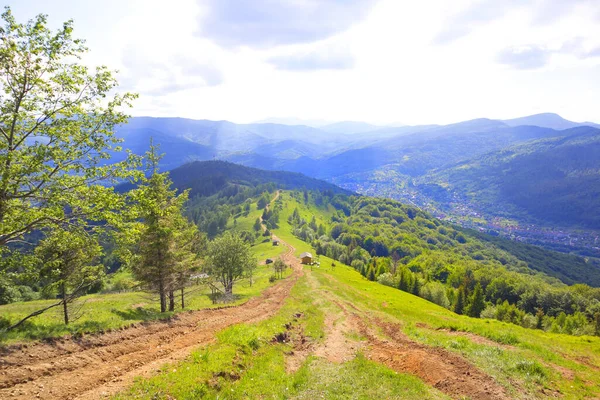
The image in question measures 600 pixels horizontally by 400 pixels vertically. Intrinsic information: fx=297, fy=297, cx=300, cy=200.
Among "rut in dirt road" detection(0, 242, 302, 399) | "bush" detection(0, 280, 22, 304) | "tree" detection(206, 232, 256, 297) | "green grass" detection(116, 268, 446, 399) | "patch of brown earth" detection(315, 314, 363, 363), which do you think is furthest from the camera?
"bush" detection(0, 280, 22, 304)

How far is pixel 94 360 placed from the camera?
59.0ft

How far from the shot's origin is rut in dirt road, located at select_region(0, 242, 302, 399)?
1427 centimetres

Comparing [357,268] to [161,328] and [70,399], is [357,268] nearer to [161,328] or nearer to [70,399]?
[161,328]

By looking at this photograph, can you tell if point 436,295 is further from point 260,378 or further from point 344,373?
point 260,378

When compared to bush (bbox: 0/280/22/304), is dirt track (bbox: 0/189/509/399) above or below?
above

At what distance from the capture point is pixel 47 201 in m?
17.3

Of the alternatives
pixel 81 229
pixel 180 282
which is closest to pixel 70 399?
pixel 81 229

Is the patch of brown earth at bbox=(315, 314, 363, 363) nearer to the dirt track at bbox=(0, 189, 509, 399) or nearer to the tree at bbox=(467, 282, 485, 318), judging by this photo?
the dirt track at bbox=(0, 189, 509, 399)

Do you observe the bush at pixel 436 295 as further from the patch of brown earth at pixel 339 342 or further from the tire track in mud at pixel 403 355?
the patch of brown earth at pixel 339 342

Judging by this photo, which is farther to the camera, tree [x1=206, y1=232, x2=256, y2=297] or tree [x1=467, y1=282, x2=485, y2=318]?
tree [x1=467, y1=282, x2=485, y2=318]

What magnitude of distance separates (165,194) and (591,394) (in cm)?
3976

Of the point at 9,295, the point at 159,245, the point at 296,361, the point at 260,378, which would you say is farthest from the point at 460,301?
the point at 9,295

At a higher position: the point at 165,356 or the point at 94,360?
the point at 94,360

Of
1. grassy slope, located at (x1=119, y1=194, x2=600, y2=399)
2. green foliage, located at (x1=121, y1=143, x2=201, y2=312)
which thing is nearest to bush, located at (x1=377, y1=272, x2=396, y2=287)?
grassy slope, located at (x1=119, y1=194, x2=600, y2=399)
